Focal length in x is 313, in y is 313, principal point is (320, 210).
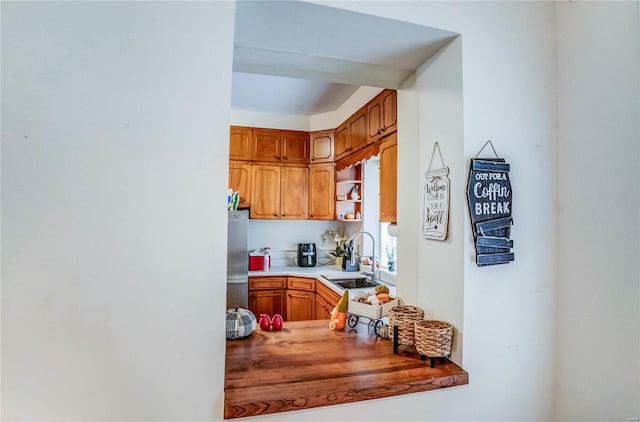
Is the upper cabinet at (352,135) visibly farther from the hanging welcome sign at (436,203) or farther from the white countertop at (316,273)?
the white countertop at (316,273)

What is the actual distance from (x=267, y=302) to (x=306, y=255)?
2.42 feet

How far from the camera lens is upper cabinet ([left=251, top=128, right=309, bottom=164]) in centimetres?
355

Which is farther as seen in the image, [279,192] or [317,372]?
[279,192]

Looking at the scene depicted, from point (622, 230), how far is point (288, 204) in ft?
9.53

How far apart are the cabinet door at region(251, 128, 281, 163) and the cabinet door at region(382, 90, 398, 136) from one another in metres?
1.74

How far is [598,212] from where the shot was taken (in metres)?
1.18

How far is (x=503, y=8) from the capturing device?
1345 mm

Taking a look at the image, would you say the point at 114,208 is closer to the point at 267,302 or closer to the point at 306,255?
the point at 267,302

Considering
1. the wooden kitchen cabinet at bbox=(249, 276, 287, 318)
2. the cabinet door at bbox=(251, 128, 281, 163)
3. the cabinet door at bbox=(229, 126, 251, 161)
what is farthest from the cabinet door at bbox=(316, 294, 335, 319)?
the cabinet door at bbox=(229, 126, 251, 161)

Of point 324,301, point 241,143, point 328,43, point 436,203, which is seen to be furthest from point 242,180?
point 436,203

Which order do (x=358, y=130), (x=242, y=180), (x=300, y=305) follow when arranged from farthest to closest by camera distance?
1. (x=242, y=180)
2. (x=300, y=305)
3. (x=358, y=130)

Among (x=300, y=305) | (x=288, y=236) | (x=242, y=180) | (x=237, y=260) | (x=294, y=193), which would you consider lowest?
(x=300, y=305)

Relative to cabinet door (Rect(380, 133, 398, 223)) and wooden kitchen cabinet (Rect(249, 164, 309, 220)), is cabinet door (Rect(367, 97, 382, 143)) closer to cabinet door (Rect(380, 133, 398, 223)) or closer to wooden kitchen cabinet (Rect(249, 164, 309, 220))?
cabinet door (Rect(380, 133, 398, 223))

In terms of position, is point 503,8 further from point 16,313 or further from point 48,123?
point 16,313
